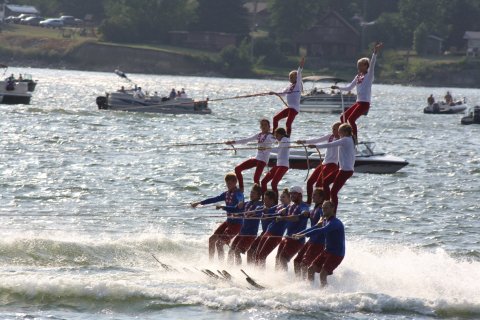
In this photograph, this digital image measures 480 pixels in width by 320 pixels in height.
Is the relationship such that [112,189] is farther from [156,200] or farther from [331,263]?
[331,263]

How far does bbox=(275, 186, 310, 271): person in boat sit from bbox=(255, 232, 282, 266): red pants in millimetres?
245

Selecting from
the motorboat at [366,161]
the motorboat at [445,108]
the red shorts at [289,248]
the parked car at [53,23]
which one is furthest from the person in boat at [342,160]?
the parked car at [53,23]

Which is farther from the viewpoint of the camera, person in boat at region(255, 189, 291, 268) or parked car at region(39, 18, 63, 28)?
parked car at region(39, 18, 63, 28)

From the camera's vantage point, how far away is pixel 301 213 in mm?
22516

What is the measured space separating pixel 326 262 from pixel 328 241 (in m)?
0.44

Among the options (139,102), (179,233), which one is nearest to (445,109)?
(139,102)

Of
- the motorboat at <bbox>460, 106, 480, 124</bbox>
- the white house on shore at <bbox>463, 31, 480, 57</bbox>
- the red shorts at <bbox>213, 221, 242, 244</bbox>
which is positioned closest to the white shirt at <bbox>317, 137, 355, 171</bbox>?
the red shorts at <bbox>213, 221, 242, 244</bbox>

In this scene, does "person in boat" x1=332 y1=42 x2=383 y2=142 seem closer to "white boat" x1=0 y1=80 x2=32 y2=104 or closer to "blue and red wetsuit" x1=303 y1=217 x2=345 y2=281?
"blue and red wetsuit" x1=303 y1=217 x2=345 y2=281

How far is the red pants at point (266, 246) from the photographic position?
2328 cm

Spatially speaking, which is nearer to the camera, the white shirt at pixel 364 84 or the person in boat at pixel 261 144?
the white shirt at pixel 364 84

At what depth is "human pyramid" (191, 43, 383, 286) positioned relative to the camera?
21844 millimetres

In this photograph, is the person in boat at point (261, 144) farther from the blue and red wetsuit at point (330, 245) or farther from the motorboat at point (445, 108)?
the motorboat at point (445, 108)

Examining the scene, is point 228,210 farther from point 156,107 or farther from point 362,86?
point 156,107

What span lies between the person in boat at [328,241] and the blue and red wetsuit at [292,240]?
0.76 metres
